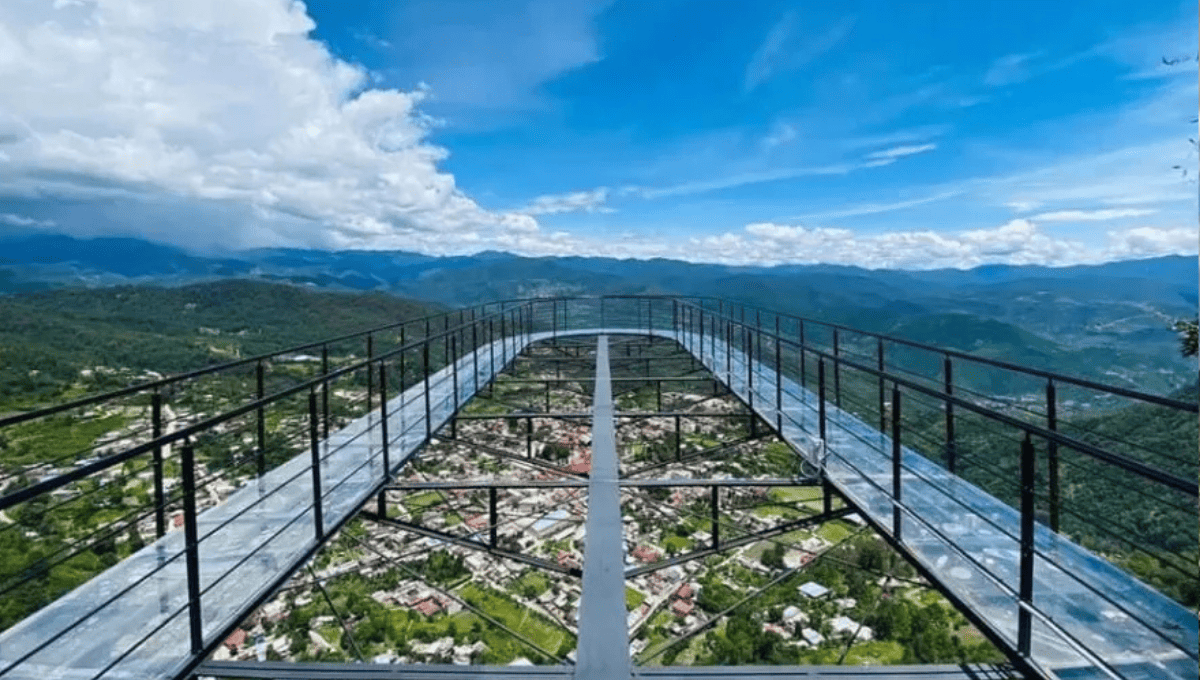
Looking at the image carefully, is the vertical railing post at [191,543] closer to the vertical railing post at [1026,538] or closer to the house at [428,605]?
the vertical railing post at [1026,538]

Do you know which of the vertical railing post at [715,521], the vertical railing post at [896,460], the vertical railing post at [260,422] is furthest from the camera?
the vertical railing post at [715,521]

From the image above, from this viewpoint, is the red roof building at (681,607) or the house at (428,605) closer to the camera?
the red roof building at (681,607)

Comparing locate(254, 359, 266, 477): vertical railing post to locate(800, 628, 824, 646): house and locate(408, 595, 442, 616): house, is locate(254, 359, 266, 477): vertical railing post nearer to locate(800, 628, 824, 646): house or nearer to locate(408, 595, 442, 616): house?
locate(800, 628, 824, 646): house

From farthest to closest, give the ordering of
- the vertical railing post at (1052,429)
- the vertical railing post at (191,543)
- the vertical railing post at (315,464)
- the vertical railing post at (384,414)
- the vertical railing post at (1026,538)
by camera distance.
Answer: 1. the vertical railing post at (384,414)
2. the vertical railing post at (315,464)
3. the vertical railing post at (1052,429)
4. the vertical railing post at (191,543)
5. the vertical railing post at (1026,538)

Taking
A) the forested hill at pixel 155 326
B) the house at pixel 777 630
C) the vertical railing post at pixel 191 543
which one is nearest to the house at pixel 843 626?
the house at pixel 777 630

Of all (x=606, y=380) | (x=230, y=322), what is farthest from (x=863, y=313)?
(x=606, y=380)

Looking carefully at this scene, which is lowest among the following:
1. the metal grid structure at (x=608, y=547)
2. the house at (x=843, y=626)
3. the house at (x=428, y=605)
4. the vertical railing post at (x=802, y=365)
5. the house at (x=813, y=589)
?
the house at (x=428, y=605)

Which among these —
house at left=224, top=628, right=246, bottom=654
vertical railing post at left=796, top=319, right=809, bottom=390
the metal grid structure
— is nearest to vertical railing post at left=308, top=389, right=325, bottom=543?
the metal grid structure
